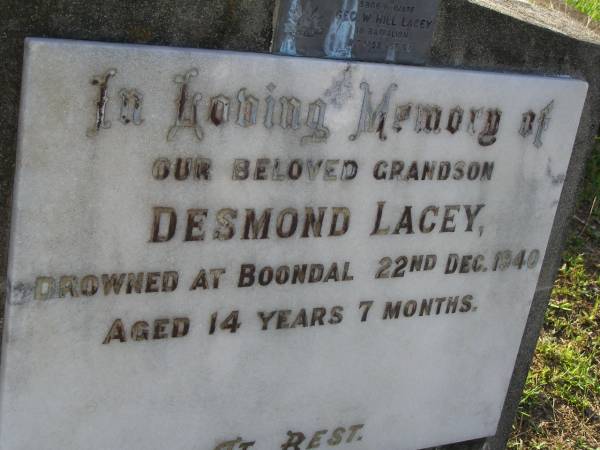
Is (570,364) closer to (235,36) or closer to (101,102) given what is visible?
(235,36)

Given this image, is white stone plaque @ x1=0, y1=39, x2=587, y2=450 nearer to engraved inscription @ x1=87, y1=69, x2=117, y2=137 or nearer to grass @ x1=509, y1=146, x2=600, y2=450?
engraved inscription @ x1=87, y1=69, x2=117, y2=137

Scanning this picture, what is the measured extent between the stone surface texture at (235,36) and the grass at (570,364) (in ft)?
2.90

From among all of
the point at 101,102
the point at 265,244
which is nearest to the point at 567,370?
the point at 265,244

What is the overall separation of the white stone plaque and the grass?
2.55 feet

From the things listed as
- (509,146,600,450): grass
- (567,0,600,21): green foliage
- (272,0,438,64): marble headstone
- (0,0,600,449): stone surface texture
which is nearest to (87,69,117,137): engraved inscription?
(0,0,600,449): stone surface texture

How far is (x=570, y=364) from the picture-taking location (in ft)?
12.1

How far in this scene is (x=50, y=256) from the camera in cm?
196

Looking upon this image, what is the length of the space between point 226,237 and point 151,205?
0.23 metres

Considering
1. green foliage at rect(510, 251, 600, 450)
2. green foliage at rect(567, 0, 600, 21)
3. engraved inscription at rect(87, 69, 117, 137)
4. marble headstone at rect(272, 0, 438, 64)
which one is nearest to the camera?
engraved inscription at rect(87, 69, 117, 137)

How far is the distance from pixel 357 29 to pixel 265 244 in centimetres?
61

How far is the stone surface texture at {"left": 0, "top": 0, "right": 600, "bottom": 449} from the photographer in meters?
1.88

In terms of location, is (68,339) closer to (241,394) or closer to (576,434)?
(241,394)

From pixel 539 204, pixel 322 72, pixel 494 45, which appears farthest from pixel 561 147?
pixel 322 72

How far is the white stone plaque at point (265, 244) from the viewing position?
6.38 ft
